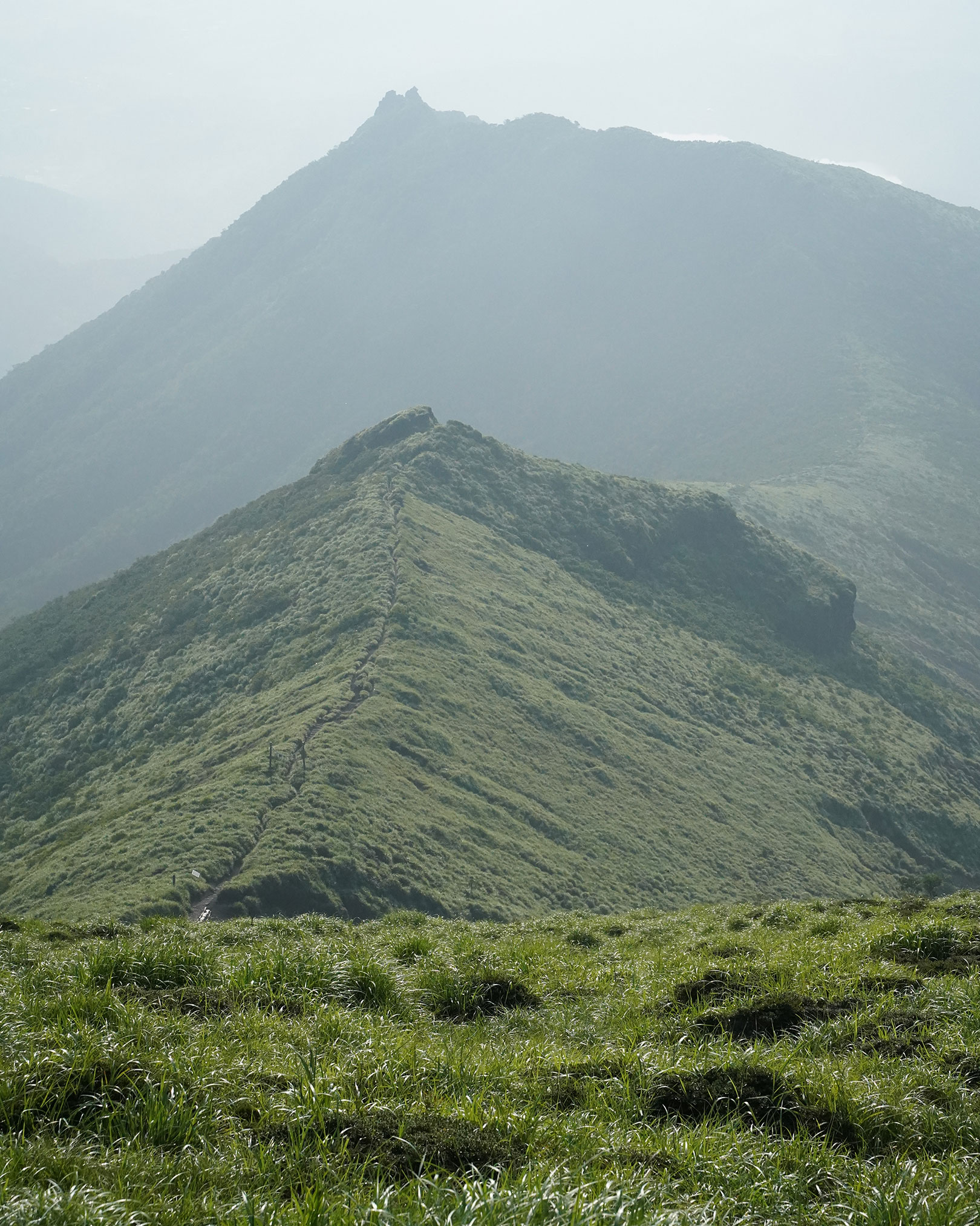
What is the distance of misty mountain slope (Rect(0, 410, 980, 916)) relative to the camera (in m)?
49.5

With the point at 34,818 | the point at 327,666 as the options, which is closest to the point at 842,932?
the point at 327,666

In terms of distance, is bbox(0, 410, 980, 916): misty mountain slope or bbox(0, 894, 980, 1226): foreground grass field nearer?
bbox(0, 894, 980, 1226): foreground grass field

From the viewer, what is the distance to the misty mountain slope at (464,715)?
49.5 meters

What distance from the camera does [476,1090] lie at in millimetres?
6426

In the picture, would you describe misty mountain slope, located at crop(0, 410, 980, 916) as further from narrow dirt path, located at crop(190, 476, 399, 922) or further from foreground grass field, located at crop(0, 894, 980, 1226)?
foreground grass field, located at crop(0, 894, 980, 1226)

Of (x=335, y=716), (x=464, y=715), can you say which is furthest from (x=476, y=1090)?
(x=464, y=715)

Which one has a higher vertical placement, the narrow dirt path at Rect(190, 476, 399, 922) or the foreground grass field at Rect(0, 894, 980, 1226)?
the foreground grass field at Rect(0, 894, 980, 1226)

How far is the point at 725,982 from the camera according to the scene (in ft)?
34.2

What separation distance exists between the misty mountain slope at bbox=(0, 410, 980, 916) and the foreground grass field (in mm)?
30647

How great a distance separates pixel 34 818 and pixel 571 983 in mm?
65730

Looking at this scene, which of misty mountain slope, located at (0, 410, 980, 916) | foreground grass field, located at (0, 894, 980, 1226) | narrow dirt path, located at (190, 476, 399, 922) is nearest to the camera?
foreground grass field, located at (0, 894, 980, 1226)

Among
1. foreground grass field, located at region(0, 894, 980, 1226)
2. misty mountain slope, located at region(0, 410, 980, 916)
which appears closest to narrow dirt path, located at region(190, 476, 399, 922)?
misty mountain slope, located at region(0, 410, 980, 916)

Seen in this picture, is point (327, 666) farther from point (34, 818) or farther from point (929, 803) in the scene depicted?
point (929, 803)

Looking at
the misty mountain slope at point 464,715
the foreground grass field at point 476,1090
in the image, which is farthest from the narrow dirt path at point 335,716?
the foreground grass field at point 476,1090
